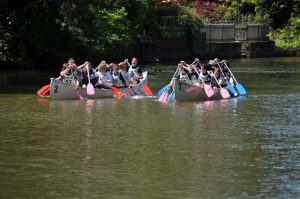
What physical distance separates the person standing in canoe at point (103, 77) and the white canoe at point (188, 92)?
9.86ft

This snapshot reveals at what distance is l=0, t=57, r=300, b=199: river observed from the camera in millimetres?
13625

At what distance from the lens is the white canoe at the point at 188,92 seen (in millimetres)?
28078

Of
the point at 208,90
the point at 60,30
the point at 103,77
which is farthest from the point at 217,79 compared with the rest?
the point at 60,30

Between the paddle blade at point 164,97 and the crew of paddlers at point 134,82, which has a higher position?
the crew of paddlers at point 134,82

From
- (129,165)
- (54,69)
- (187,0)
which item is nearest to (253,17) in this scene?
(187,0)

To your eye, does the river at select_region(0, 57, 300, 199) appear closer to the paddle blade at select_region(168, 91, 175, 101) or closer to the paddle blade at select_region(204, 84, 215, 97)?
the paddle blade at select_region(204, 84, 215, 97)

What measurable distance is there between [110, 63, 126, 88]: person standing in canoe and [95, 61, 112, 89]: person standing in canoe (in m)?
0.32

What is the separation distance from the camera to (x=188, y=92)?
28.5 m

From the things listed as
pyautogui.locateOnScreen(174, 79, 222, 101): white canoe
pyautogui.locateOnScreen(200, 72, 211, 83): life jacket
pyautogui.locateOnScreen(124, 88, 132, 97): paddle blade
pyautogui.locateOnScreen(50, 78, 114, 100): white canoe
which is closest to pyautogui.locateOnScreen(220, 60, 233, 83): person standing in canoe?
pyautogui.locateOnScreen(200, 72, 211, 83): life jacket

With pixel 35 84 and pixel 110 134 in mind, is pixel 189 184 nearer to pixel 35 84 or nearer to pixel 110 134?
pixel 110 134

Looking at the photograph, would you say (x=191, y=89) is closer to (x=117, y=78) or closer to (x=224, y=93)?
(x=224, y=93)

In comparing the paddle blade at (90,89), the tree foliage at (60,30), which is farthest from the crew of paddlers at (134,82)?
the tree foliage at (60,30)

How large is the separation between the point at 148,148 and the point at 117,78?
13345 millimetres

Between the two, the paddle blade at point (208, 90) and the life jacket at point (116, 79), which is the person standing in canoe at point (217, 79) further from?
the life jacket at point (116, 79)
